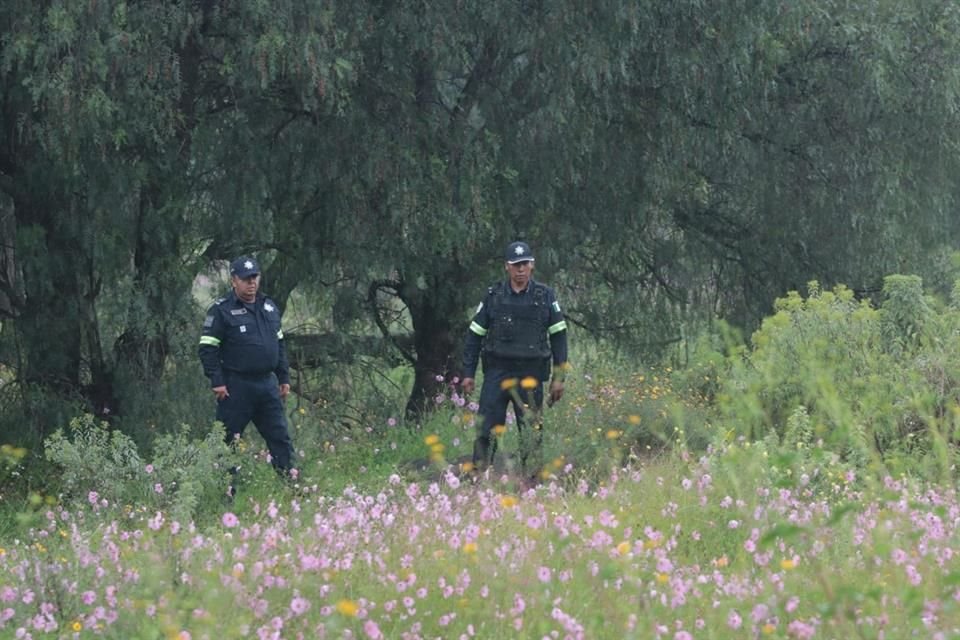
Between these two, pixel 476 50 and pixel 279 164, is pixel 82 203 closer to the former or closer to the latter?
pixel 279 164

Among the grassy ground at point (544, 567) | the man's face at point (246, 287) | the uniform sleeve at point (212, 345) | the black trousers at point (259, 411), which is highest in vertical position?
the man's face at point (246, 287)

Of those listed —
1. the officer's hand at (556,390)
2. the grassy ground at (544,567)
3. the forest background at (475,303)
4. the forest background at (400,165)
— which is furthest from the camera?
the forest background at (400,165)

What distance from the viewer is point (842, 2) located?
50.0ft

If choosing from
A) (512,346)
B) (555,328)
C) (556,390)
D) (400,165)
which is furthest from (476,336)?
(400,165)

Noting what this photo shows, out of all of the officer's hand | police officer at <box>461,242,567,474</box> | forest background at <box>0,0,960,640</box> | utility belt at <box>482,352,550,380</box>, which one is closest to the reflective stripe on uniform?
police officer at <box>461,242,567,474</box>

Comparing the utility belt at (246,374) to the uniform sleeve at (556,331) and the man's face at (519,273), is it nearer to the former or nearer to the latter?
the man's face at (519,273)

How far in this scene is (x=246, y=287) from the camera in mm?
9406

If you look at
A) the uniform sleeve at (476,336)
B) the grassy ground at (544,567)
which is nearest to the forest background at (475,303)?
the grassy ground at (544,567)

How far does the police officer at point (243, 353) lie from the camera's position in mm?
9422

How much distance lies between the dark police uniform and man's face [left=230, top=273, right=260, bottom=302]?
1.53 metres

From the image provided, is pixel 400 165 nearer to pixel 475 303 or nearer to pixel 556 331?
pixel 475 303

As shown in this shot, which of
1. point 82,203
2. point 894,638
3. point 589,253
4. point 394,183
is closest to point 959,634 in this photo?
point 894,638

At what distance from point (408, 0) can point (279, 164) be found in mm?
1977

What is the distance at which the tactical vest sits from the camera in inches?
379
